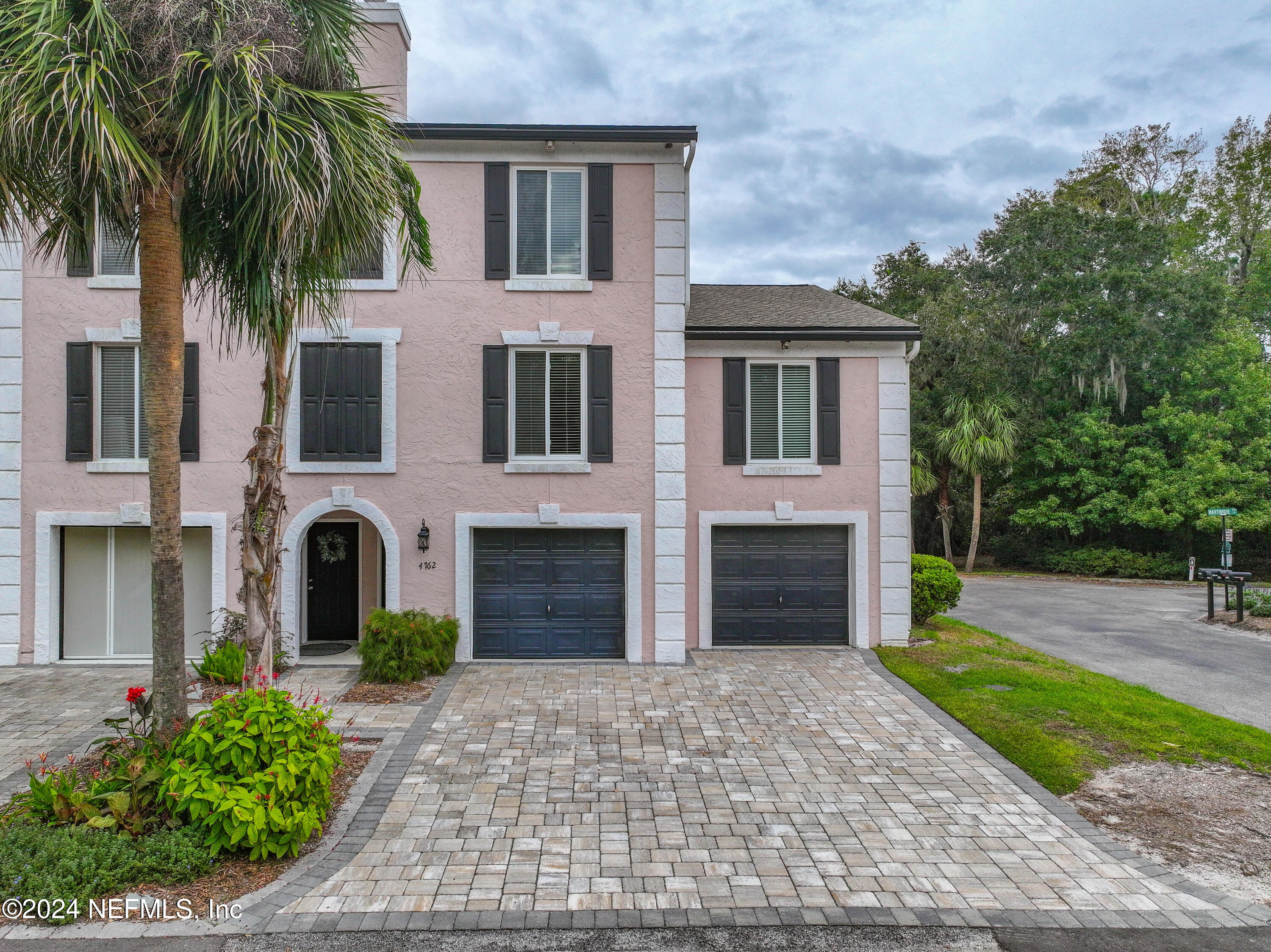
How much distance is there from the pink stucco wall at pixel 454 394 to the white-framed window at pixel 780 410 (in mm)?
2104

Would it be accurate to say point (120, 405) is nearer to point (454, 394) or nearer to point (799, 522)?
point (454, 394)

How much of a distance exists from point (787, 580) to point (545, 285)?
258 inches

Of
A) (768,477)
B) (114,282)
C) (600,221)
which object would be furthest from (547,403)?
(114,282)

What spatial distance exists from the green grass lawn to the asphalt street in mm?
799

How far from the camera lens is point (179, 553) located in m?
6.09

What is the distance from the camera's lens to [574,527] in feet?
38.8

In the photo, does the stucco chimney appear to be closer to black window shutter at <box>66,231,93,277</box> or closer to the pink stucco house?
the pink stucco house

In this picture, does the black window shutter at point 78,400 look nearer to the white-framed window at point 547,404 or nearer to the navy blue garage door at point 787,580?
the white-framed window at point 547,404

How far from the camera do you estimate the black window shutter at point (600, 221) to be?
1171 cm

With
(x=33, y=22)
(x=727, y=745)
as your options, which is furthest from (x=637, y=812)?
(x=33, y=22)

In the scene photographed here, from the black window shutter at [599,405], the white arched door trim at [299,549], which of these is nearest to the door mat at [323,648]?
the white arched door trim at [299,549]

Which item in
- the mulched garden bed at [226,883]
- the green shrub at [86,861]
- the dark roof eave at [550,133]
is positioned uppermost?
the dark roof eave at [550,133]

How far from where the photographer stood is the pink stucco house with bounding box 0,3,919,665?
11.3 m

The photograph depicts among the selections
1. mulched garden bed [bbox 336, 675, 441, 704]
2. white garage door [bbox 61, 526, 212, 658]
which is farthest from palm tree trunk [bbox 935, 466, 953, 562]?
white garage door [bbox 61, 526, 212, 658]
